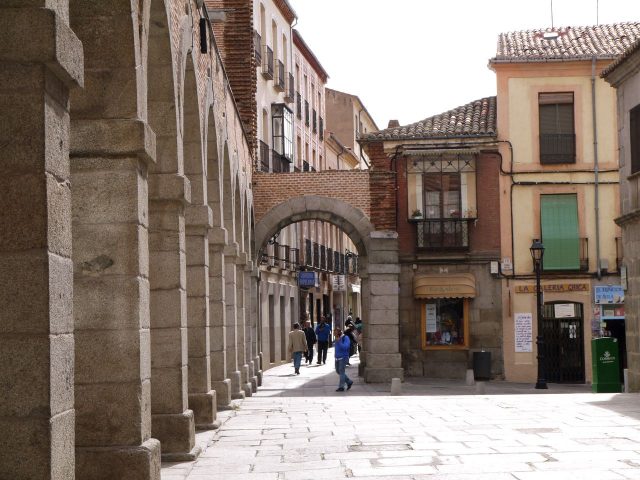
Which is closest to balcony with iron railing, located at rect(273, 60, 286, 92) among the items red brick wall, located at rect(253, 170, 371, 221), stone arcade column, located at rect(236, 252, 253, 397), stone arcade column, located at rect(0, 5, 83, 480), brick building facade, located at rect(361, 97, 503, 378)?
brick building facade, located at rect(361, 97, 503, 378)

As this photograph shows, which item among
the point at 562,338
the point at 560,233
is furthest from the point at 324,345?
the point at 560,233

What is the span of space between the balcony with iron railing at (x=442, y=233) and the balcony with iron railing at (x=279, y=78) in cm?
1137

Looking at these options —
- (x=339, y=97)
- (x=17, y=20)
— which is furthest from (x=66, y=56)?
(x=339, y=97)

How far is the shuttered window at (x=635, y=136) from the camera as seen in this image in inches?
776

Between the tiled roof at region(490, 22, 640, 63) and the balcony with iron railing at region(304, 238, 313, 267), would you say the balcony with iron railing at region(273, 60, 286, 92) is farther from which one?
the tiled roof at region(490, 22, 640, 63)

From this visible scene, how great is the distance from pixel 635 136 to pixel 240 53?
11.1 m

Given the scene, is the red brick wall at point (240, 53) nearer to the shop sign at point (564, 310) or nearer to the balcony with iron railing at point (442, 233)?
the balcony with iron railing at point (442, 233)

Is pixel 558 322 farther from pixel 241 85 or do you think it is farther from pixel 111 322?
pixel 111 322

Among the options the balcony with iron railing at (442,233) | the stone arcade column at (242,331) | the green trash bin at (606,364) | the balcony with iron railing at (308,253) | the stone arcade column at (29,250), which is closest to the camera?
the stone arcade column at (29,250)

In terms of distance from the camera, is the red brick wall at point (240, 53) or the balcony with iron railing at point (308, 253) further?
the balcony with iron railing at point (308, 253)

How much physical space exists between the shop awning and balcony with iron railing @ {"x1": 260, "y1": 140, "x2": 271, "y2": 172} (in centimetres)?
776

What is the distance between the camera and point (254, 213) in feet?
92.7

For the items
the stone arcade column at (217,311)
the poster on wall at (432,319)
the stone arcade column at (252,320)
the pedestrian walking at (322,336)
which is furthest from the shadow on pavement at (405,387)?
the stone arcade column at (217,311)

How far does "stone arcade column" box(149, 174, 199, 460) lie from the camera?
1096 centimetres
